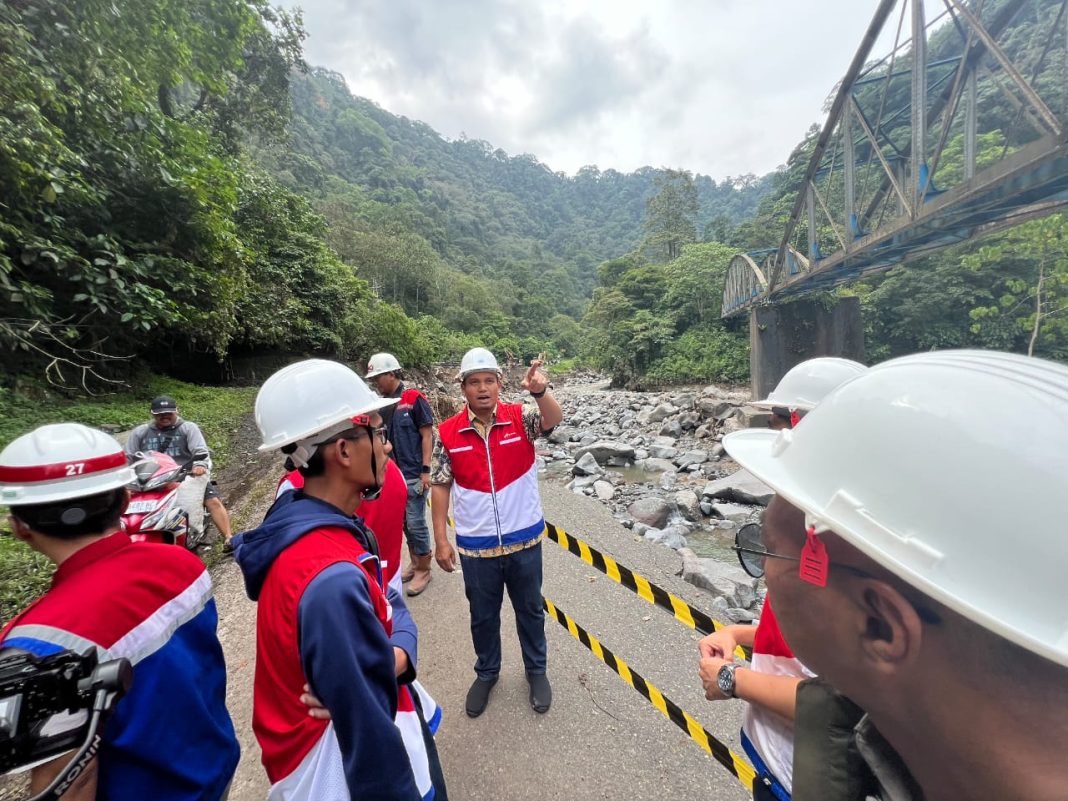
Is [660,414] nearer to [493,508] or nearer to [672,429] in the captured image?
[672,429]

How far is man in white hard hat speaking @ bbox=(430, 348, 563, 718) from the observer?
2.49 meters

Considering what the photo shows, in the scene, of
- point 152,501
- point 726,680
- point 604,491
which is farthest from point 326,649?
point 604,491

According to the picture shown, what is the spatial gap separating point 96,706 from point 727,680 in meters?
1.56

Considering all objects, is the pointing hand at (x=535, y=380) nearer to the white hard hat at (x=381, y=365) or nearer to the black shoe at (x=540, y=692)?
the black shoe at (x=540, y=692)

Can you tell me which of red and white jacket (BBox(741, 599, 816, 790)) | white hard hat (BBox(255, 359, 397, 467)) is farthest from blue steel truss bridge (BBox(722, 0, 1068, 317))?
white hard hat (BBox(255, 359, 397, 467))

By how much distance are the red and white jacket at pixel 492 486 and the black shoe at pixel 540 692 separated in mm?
886

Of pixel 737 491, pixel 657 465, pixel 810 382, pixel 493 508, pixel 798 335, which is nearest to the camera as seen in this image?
pixel 810 382

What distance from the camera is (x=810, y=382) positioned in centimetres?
200

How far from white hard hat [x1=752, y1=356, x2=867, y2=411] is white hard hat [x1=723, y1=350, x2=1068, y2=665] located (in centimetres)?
130

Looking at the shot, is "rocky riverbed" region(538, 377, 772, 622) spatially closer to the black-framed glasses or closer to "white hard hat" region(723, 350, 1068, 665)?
the black-framed glasses

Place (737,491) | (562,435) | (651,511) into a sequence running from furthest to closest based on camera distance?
(562,435) < (737,491) < (651,511)

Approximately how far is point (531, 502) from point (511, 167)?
475 feet

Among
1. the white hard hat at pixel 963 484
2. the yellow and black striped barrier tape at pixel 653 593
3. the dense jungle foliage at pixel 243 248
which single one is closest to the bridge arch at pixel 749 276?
the dense jungle foliage at pixel 243 248

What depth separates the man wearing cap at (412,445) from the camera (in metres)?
3.89
